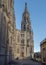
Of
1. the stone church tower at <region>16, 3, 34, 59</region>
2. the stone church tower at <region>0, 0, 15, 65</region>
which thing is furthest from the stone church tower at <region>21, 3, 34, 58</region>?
the stone church tower at <region>0, 0, 15, 65</region>

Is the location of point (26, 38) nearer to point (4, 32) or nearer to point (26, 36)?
point (26, 36)

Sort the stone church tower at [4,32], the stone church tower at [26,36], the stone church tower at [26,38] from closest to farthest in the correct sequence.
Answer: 1. the stone church tower at [4,32]
2. the stone church tower at [26,38]
3. the stone church tower at [26,36]

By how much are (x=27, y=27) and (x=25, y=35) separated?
26.8 feet

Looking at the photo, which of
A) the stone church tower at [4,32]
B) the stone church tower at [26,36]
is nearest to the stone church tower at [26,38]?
the stone church tower at [26,36]

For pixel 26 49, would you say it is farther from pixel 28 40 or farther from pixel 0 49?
pixel 0 49

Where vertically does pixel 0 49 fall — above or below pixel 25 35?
below

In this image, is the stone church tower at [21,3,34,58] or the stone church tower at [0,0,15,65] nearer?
the stone church tower at [0,0,15,65]

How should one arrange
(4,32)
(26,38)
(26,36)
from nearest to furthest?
(4,32) → (26,36) → (26,38)

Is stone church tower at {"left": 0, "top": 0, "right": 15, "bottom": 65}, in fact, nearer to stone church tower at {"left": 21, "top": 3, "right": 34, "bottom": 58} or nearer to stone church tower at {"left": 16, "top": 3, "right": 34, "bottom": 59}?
stone church tower at {"left": 16, "top": 3, "right": 34, "bottom": 59}

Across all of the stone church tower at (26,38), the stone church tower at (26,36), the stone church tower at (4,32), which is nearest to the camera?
the stone church tower at (4,32)

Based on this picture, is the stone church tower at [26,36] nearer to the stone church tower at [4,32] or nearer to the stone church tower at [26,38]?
the stone church tower at [26,38]

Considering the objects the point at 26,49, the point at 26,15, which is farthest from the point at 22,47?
the point at 26,15

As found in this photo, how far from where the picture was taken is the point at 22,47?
99125 millimetres

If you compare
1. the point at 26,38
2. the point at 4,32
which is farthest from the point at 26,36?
the point at 4,32
